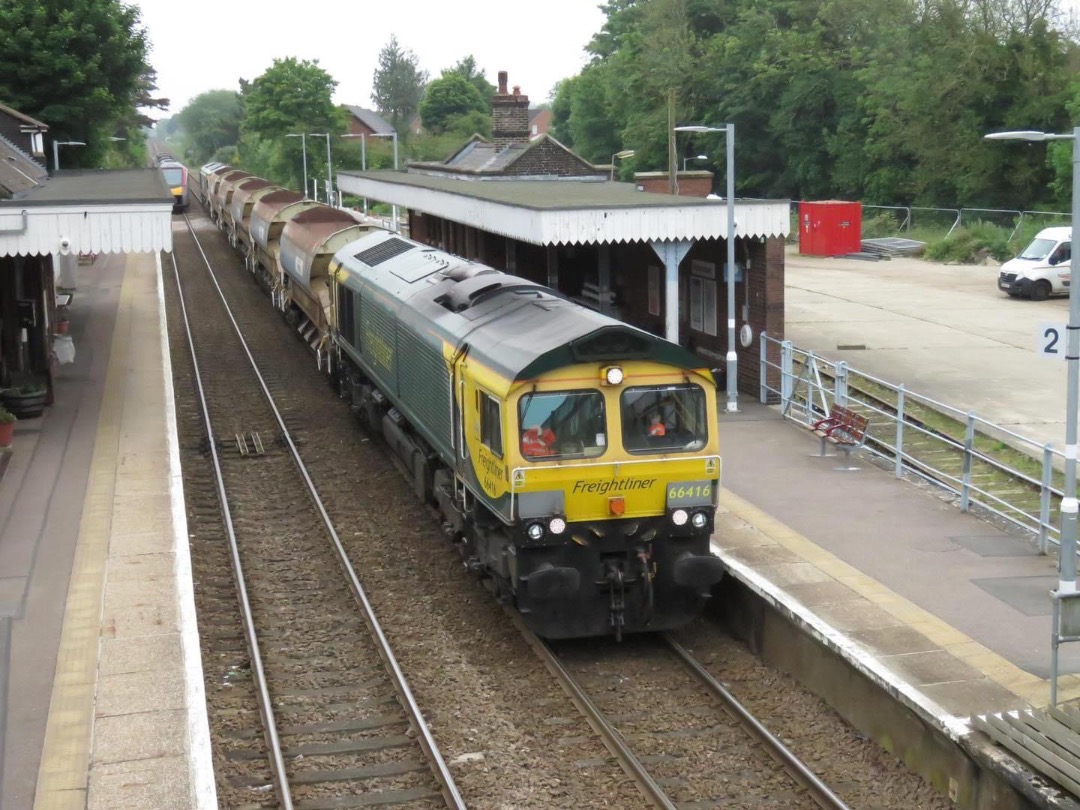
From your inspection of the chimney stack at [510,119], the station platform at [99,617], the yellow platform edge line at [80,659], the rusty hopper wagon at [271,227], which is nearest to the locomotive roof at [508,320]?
the station platform at [99,617]

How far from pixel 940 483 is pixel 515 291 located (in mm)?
5671

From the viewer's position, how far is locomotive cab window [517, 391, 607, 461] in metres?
10.7

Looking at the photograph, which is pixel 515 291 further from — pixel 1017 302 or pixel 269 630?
pixel 1017 302

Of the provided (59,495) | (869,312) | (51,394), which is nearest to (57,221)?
(51,394)

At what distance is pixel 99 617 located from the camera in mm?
11766

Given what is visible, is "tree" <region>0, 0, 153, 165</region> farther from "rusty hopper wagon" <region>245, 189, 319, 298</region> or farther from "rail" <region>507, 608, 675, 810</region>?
"rail" <region>507, 608, 675, 810</region>

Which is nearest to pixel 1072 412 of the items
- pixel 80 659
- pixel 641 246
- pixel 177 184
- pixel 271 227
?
pixel 80 659

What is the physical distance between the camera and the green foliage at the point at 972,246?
43.4 meters

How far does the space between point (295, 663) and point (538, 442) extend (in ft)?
9.87

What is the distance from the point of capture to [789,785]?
898 cm

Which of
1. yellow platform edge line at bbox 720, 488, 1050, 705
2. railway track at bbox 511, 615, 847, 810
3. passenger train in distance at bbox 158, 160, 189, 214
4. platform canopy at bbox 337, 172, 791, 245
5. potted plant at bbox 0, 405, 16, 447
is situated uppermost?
passenger train in distance at bbox 158, 160, 189, 214

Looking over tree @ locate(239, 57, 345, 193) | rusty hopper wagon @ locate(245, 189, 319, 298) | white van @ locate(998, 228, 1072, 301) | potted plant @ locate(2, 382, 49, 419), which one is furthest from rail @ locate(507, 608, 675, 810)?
tree @ locate(239, 57, 345, 193)

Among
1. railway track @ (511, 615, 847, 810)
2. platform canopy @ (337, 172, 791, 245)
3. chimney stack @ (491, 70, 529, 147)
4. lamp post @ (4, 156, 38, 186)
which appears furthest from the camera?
chimney stack @ (491, 70, 529, 147)

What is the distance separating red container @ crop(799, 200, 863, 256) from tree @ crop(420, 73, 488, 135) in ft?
208
